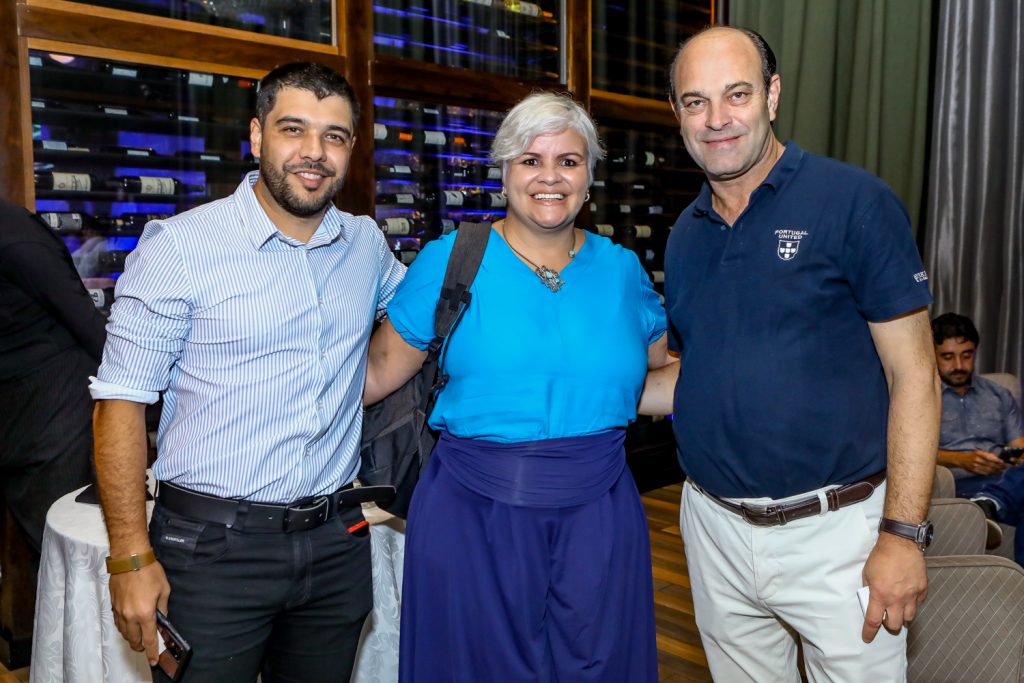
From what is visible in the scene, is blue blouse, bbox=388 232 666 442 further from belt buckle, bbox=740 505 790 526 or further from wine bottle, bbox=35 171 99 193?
wine bottle, bbox=35 171 99 193

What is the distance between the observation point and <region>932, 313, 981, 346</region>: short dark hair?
12.2ft

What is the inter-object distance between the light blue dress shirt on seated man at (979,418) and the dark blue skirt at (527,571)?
2685 mm

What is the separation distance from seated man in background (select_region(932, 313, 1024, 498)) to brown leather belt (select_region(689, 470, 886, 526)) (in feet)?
7.82

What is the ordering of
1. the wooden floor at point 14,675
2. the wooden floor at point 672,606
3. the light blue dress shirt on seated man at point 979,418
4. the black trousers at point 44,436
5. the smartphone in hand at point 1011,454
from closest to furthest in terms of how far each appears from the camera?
the black trousers at point 44,436, the wooden floor at point 14,675, the wooden floor at point 672,606, the smartphone in hand at point 1011,454, the light blue dress shirt on seated man at point 979,418

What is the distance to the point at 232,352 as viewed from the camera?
4.89 feet

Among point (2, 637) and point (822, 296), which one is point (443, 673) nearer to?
point (822, 296)

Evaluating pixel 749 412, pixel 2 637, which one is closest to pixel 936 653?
pixel 749 412

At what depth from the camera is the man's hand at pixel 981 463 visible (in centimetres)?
358

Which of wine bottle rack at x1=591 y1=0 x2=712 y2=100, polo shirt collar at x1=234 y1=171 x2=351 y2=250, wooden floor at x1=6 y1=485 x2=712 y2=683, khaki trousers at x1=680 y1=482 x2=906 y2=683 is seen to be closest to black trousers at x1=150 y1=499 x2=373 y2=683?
polo shirt collar at x1=234 y1=171 x2=351 y2=250

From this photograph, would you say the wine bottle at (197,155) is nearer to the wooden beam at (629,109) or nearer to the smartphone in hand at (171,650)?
the wooden beam at (629,109)

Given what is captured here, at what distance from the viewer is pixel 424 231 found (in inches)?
173

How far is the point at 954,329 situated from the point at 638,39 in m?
2.58

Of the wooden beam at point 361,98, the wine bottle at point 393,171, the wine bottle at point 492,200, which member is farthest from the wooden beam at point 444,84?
the wine bottle at point 492,200

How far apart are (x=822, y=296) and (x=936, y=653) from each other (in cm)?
103
